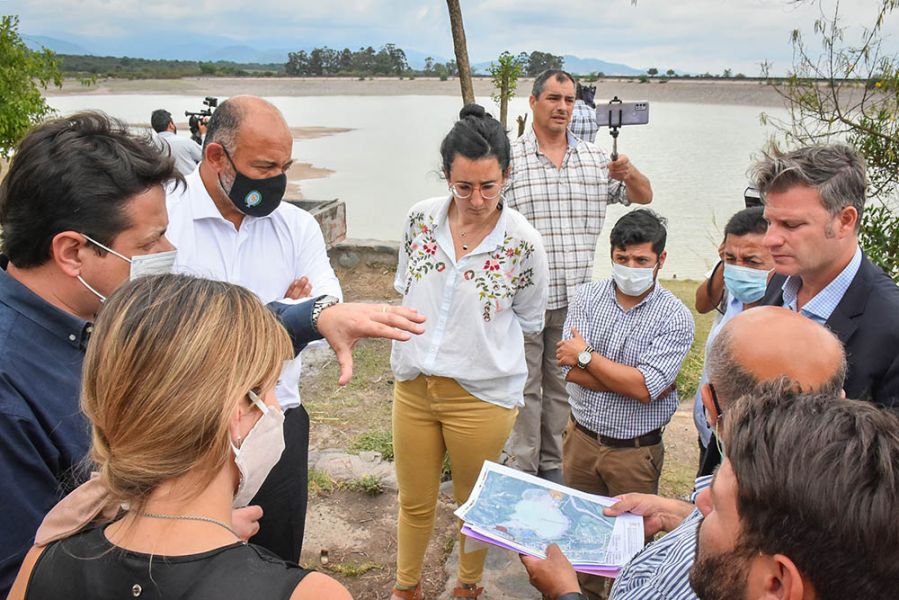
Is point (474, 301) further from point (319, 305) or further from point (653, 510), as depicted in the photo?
point (653, 510)

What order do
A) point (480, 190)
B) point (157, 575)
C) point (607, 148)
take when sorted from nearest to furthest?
point (157, 575), point (480, 190), point (607, 148)

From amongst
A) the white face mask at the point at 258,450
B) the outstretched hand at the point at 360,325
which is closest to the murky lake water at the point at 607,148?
the outstretched hand at the point at 360,325

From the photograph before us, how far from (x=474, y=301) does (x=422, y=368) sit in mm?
338

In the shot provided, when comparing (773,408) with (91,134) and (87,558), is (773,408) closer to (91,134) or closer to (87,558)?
(87,558)

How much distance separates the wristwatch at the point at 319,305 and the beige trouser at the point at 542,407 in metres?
1.67

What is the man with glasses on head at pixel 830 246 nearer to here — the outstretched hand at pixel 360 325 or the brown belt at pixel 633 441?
the brown belt at pixel 633 441

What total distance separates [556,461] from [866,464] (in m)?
2.90

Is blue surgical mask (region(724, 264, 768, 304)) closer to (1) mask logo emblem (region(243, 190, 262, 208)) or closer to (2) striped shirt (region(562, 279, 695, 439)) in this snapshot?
(2) striped shirt (region(562, 279, 695, 439))

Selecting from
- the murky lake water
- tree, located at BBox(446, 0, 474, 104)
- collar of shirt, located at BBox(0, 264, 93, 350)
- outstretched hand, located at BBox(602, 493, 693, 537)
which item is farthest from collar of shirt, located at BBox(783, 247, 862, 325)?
tree, located at BBox(446, 0, 474, 104)

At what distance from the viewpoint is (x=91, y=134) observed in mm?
1730

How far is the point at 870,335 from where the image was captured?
1.95 meters

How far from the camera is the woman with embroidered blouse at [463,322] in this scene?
8.66 feet

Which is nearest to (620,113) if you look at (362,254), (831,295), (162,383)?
(831,295)

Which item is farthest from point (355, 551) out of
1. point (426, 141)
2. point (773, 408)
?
point (426, 141)
